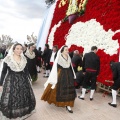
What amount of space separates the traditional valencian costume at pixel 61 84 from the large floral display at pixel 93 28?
8.80 ft

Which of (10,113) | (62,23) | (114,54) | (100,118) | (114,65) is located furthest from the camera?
(62,23)

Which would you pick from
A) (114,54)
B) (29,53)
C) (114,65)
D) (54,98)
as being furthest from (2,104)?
(114,54)

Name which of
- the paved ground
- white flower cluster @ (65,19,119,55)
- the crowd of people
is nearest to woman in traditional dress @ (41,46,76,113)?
the crowd of people

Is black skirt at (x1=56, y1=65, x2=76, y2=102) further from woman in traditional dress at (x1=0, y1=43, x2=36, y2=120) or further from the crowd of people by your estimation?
woman in traditional dress at (x1=0, y1=43, x2=36, y2=120)

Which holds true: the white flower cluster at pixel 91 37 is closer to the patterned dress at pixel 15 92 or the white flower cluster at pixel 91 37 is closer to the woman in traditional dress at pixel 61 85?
the woman in traditional dress at pixel 61 85

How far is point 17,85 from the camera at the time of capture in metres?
4.47

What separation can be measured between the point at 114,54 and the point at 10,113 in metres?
5.02

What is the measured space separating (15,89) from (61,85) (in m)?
1.56

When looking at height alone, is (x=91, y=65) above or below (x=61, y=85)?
above

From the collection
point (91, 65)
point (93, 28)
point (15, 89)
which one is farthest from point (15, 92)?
point (93, 28)

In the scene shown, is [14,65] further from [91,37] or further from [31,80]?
[91,37]

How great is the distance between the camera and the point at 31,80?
4906 millimetres

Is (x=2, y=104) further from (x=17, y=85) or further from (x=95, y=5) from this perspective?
(x=95, y=5)

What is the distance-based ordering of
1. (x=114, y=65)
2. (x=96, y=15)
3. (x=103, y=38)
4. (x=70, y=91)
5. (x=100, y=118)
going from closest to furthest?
(x=100, y=118) < (x=70, y=91) < (x=114, y=65) < (x=103, y=38) < (x=96, y=15)
